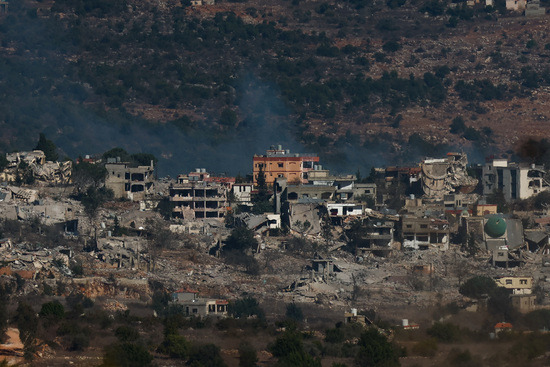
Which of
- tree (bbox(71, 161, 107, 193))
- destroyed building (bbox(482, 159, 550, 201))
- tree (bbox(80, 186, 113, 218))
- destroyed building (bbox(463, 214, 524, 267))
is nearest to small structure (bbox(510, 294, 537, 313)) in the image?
destroyed building (bbox(463, 214, 524, 267))

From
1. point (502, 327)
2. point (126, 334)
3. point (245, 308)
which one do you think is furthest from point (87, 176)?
point (502, 327)

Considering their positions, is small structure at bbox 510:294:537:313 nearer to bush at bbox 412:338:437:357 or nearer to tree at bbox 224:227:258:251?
bush at bbox 412:338:437:357

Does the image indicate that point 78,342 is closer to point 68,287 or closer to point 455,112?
point 68,287

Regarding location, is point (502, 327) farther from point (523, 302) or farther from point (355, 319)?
point (523, 302)

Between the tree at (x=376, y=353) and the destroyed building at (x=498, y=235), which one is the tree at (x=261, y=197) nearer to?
the destroyed building at (x=498, y=235)

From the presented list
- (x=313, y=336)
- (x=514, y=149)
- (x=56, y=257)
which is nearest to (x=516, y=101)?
(x=514, y=149)

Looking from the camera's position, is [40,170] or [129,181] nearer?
[129,181]
